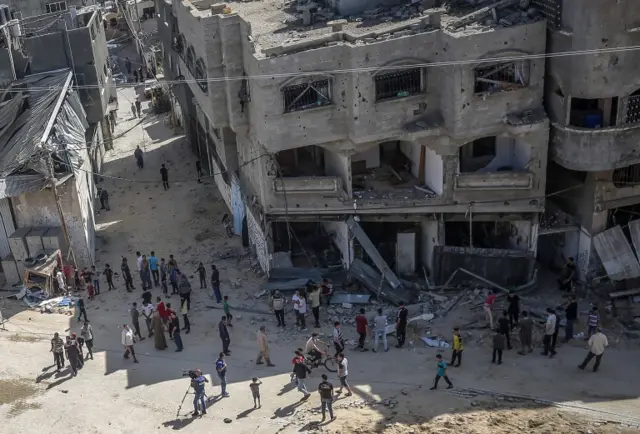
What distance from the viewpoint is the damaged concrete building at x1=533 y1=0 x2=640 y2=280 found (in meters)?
25.6

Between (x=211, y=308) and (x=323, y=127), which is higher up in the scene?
(x=323, y=127)

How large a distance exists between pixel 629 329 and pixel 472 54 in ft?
34.2

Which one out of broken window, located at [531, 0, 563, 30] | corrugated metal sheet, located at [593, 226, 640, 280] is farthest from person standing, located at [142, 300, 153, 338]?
broken window, located at [531, 0, 563, 30]

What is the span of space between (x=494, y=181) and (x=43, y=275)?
16.7 m

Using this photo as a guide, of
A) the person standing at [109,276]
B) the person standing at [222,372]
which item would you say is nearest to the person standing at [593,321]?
the person standing at [222,372]

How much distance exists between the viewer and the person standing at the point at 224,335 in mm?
26031

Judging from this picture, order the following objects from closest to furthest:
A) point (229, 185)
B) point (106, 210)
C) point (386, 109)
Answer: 1. point (386, 109)
2. point (229, 185)
3. point (106, 210)

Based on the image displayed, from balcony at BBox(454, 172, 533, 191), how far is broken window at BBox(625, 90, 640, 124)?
3.76 meters

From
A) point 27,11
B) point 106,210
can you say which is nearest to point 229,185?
point 106,210

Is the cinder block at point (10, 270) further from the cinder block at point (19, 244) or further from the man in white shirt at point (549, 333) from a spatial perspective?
the man in white shirt at point (549, 333)

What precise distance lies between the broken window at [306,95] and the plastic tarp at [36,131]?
9453 millimetres

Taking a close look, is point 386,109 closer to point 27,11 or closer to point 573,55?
point 573,55

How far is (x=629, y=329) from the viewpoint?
27438 millimetres

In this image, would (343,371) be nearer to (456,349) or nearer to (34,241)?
(456,349)
